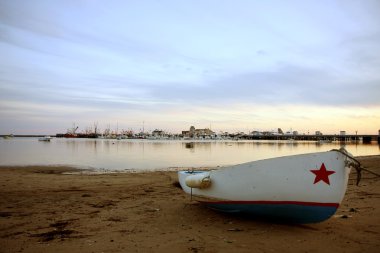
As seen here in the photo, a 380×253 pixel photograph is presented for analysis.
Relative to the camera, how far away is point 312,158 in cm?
571

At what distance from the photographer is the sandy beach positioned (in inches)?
209

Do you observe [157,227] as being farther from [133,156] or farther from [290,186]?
[133,156]

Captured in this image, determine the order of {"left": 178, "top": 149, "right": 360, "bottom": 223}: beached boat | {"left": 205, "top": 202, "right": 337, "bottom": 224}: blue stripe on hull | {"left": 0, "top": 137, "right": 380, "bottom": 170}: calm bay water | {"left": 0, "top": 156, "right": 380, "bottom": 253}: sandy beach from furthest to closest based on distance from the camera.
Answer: {"left": 0, "top": 137, "right": 380, "bottom": 170}: calm bay water, {"left": 205, "top": 202, "right": 337, "bottom": 224}: blue stripe on hull, {"left": 178, "top": 149, "right": 360, "bottom": 223}: beached boat, {"left": 0, "top": 156, "right": 380, "bottom": 253}: sandy beach

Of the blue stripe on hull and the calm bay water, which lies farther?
the calm bay water

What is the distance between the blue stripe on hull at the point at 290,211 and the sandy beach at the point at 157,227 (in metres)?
0.22

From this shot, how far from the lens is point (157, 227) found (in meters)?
6.55

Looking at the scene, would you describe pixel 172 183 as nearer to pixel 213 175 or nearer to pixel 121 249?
pixel 213 175

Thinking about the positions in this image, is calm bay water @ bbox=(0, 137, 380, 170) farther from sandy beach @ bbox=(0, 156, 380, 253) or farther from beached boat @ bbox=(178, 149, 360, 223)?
sandy beach @ bbox=(0, 156, 380, 253)

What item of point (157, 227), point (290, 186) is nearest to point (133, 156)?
point (157, 227)


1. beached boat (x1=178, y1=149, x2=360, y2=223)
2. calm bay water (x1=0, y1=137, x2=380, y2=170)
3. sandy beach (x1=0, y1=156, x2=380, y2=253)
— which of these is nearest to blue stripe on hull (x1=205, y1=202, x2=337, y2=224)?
beached boat (x1=178, y1=149, x2=360, y2=223)

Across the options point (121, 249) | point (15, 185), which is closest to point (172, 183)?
point (15, 185)

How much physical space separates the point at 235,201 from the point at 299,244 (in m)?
1.61

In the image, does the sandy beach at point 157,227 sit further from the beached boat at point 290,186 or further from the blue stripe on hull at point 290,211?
the beached boat at point 290,186

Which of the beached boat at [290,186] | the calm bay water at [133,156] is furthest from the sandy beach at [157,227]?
the calm bay water at [133,156]
